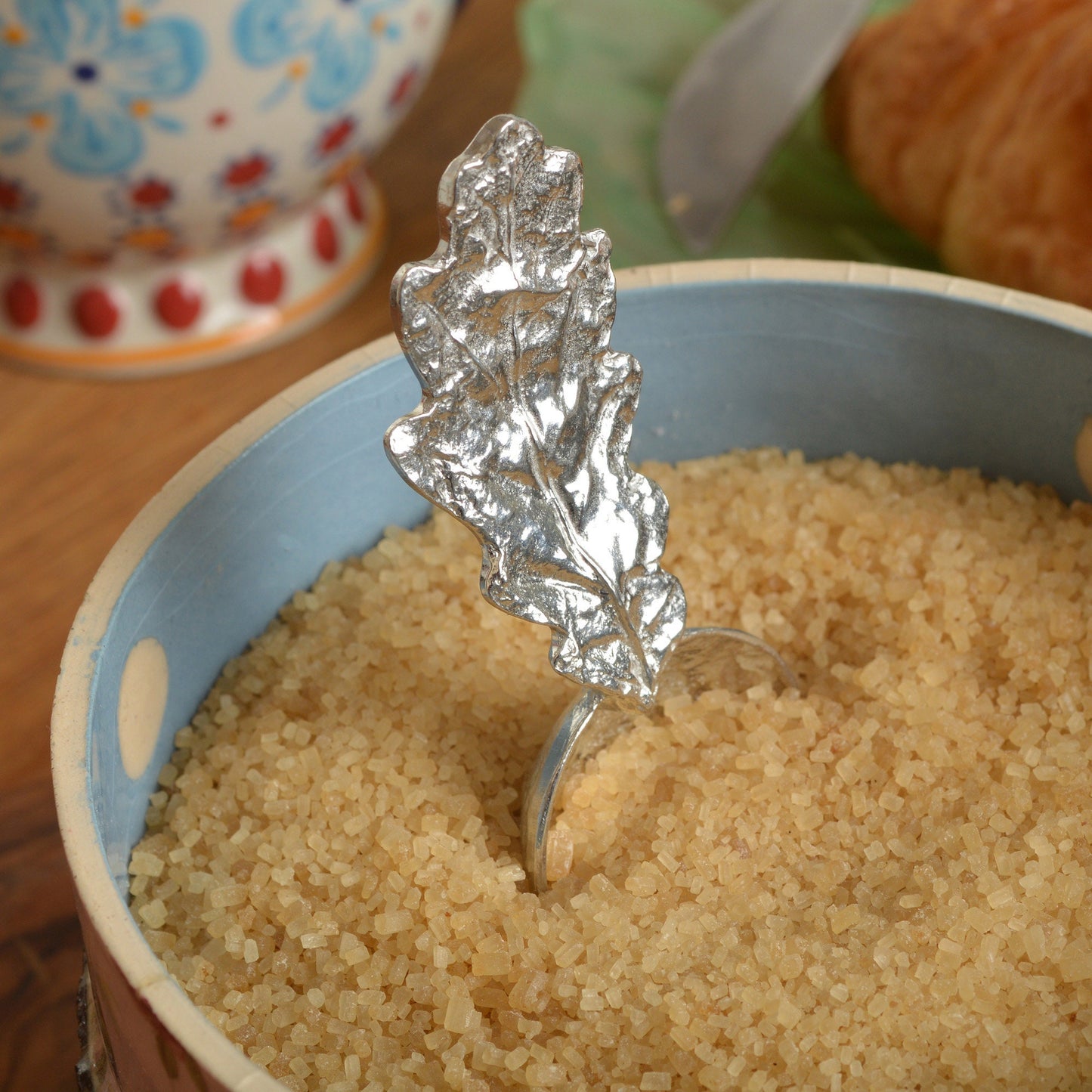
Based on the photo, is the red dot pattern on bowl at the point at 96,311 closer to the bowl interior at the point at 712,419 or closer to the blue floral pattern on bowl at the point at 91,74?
the blue floral pattern on bowl at the point at 91,74

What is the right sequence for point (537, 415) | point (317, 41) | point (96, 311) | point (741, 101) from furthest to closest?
1. point (741, 101)
2. point (96, 311)
3. point (317, 41)
4. point (537, 415)

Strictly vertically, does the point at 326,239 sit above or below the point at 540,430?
below

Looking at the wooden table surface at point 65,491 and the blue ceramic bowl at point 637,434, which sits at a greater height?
the blue ceramic bowl at point 637,434

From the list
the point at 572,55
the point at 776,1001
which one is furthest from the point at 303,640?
the point at 572,55

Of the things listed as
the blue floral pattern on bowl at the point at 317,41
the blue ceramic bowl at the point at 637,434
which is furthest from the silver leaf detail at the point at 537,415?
the blue floral pattern on bowl at the point at 317,41

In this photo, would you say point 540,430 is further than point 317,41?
No

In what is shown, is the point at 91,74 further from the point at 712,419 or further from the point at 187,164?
the point at 712,419

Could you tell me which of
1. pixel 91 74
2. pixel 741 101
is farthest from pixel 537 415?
pixel 741 101
